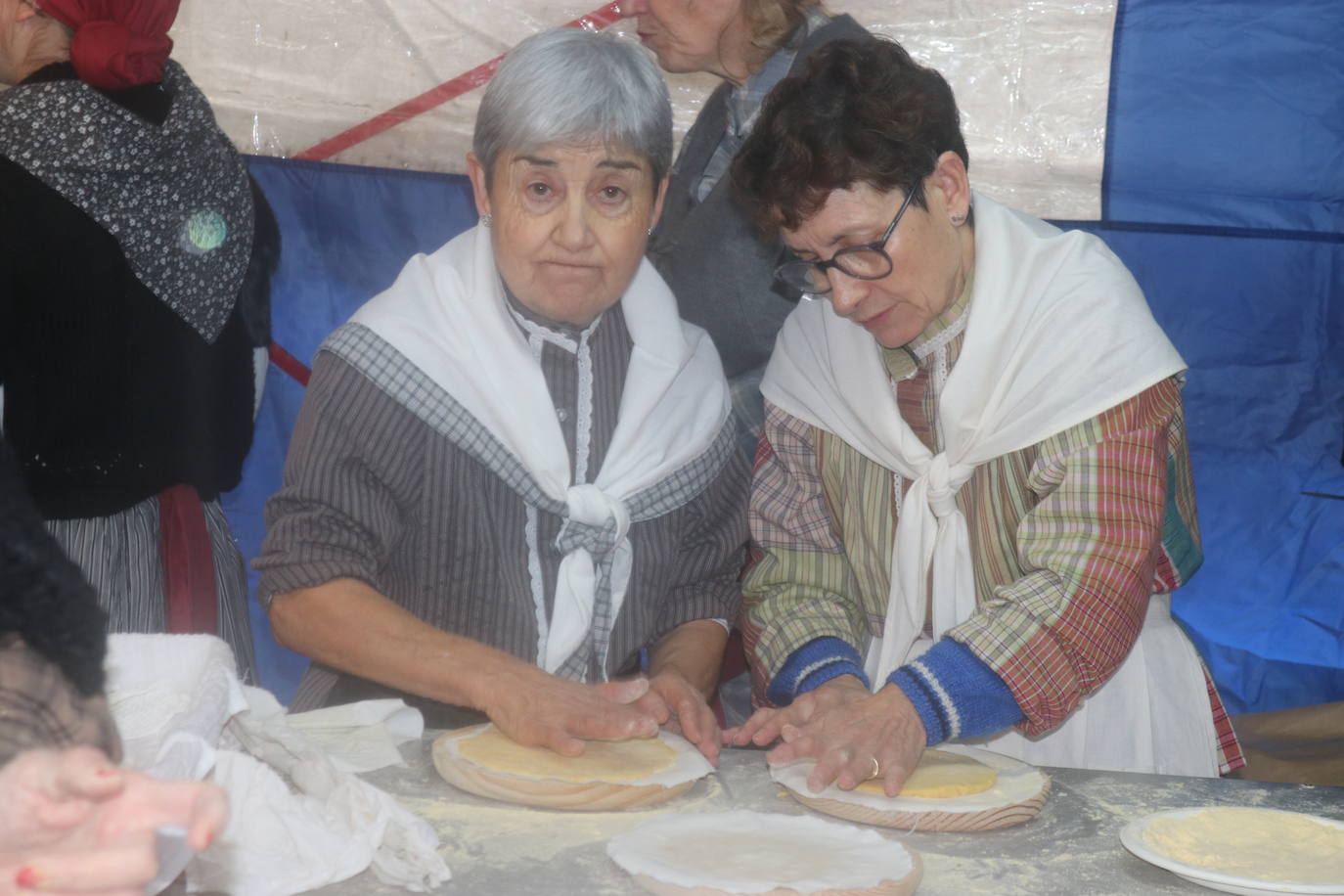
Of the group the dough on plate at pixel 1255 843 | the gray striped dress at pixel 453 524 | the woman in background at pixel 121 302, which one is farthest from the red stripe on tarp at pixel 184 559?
the dough on plate at pixel 1255 843

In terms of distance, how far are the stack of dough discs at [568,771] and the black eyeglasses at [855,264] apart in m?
0.83

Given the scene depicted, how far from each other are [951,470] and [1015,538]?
6.2 inches

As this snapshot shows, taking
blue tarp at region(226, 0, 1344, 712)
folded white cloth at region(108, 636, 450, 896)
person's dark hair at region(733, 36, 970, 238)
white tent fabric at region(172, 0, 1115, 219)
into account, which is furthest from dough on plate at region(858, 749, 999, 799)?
white tent fabric at region(172, 0, 1115, 219)

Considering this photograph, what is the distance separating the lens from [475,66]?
3482 mm

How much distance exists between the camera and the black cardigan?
2592 millimetres

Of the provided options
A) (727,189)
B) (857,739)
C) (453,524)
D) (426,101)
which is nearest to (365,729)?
(453,524)

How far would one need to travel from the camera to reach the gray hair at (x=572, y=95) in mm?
2264

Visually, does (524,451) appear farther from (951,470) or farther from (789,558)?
(951,470)

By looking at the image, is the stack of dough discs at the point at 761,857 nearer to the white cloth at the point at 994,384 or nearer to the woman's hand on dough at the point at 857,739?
the woman's hand on dough at the point at 857,739

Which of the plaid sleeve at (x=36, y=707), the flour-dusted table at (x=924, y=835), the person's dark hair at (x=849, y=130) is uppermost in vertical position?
the person's dark hair at (x=849, y=130)

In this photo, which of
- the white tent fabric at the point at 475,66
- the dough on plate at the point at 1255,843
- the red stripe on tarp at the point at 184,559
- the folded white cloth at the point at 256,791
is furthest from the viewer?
the white tent fabric at the point at 475,66

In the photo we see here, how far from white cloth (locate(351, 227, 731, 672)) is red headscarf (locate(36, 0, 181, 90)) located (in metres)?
0.74

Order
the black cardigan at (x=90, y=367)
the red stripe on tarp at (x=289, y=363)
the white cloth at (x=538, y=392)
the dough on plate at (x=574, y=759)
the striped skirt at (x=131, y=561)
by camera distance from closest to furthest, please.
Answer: the dough on plate at (x=574, y=759) < the white cloth at (x=538, y=392) < the black cardigan at (x=90, y=367) < the striped skirt at (x=131, y=561) < the red stripe on tarp at (x=289, y=363)

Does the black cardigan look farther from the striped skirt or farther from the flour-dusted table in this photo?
the flour-dusted table
